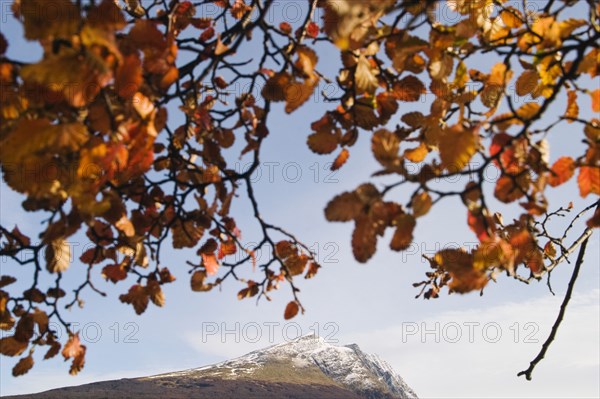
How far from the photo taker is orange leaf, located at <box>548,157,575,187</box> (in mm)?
2160

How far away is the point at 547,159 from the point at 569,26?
2.39 ft

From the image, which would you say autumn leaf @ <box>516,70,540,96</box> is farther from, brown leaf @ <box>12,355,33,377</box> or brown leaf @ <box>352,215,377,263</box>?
brown leaf @ <box>12,355,33,377</box>

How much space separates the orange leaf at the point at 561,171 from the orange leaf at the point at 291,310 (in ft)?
6.79

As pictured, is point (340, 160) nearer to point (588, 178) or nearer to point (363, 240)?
point (363, 240)

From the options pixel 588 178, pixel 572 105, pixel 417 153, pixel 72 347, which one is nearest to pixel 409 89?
pixel 417 153

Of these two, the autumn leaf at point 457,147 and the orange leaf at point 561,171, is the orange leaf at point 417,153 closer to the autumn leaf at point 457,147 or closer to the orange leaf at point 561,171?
the orange leaf at point 561,171

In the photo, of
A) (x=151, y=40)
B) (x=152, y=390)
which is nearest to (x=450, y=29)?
(x=151, y=40)

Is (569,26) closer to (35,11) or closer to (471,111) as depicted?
(471,111)

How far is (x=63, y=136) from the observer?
167 centimetres

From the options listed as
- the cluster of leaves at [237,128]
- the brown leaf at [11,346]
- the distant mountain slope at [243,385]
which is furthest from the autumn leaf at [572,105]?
the distant mountain slope at [243,385]

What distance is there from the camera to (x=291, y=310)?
140 inches

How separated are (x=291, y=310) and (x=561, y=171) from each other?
2.15 m

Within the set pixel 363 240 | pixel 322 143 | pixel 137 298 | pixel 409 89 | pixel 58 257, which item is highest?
pixel 409 89

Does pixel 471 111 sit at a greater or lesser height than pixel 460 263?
greater
